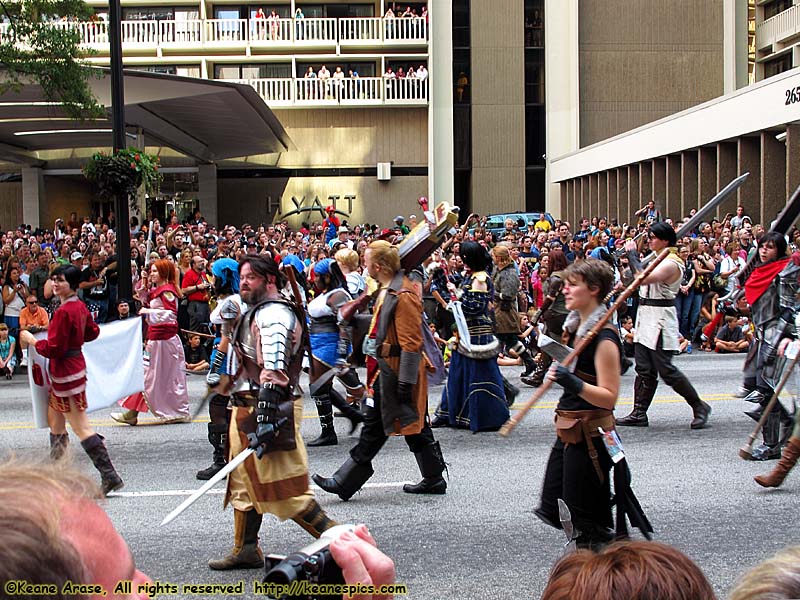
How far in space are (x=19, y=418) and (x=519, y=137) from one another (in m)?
32.6

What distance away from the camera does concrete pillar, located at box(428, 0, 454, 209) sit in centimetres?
3966

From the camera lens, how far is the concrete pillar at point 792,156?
2127cm

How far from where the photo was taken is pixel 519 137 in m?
40.6

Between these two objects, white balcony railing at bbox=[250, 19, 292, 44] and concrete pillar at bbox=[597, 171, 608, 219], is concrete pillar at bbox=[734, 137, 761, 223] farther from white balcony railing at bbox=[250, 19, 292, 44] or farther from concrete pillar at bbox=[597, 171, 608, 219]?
white balcony railing at bbox=[250, 19, 292, 44]

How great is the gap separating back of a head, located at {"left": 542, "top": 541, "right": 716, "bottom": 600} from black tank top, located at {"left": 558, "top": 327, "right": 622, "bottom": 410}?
2908 millimetres

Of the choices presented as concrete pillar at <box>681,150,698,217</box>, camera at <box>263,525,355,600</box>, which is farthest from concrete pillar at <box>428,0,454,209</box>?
camera at <box>263,525,355,600</box>

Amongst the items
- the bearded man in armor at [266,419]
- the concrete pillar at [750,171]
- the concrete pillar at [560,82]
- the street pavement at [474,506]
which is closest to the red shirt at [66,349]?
the street pavement at [474,506]

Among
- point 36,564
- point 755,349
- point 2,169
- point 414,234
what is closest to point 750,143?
point 755,349

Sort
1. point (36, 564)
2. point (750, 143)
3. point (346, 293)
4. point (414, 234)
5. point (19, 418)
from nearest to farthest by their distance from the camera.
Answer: point (36, 564) < point (414, 234) < point (346, 293) < point (19, 418) < point (750, 143)

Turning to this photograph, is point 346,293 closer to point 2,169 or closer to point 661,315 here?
point 661,315

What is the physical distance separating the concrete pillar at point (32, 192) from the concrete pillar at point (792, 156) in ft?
89.1

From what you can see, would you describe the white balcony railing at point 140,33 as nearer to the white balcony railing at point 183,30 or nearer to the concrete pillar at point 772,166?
the white balcony railing at point 183,30

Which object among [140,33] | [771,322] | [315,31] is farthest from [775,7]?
[771,322]

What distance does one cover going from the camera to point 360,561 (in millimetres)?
1913
